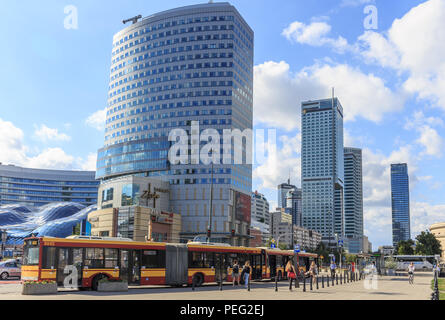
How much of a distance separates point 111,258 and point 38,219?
577ft

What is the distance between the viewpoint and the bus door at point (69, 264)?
82.6 feet

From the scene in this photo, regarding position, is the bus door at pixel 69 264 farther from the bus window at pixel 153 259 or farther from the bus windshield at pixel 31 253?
the bus window at pixel 153 259

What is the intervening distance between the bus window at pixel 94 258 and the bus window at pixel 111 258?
1.03ft

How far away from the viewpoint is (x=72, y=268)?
2559cm

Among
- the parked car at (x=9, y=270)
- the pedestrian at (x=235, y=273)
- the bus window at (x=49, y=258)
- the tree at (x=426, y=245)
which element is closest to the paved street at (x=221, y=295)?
the bus window at (x=49, y=258)

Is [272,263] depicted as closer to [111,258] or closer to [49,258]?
[111,258]

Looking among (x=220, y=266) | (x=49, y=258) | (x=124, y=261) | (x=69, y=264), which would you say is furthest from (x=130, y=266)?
(x=220, y=266)

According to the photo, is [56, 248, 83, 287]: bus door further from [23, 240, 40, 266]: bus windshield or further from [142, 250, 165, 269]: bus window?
[142, 250, 165, 269]: bus window

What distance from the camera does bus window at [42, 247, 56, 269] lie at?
2470 centimetres

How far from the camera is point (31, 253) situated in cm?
2505

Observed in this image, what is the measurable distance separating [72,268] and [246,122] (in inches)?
→ 4280

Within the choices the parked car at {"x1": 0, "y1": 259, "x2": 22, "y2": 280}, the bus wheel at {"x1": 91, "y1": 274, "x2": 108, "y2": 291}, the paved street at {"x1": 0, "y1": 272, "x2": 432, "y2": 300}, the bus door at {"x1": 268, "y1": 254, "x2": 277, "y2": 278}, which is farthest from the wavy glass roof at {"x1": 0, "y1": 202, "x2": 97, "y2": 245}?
the paved street at {"x1": 0, "y1": 272, "x2": 432, "y2": 300}
